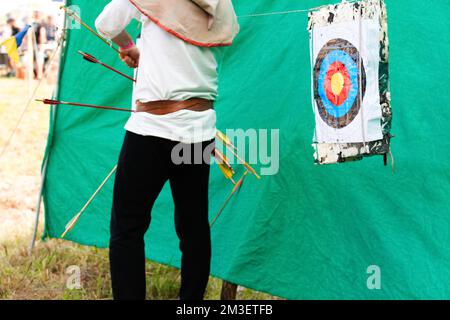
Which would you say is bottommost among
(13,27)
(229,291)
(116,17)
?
(229,291)

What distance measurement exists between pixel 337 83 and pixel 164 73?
1.81 ft

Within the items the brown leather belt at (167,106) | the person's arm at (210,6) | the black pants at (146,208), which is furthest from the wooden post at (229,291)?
the person's arm at (210,6)

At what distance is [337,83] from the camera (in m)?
2.14

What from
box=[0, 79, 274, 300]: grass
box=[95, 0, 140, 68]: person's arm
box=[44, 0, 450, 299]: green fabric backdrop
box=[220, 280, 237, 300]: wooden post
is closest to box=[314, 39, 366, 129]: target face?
box=[44, 0, 450, 299]: green fabric backdrop

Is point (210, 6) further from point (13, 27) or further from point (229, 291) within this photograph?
point (13, 27)

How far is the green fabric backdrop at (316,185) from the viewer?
2188 millimetres

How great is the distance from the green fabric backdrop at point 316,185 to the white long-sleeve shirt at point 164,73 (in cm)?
57

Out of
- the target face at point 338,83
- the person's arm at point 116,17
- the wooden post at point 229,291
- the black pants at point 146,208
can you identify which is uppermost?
the person's arm at point 116,17

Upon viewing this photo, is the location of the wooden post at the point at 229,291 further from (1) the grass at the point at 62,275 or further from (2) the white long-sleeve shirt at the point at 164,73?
(2) the white long-sleeve shirt at the point at 164,73

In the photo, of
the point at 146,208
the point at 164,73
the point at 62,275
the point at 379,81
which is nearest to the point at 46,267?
the point at 62,275

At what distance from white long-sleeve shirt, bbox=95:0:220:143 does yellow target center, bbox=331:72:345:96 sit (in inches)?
16.0

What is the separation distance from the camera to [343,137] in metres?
2.10
